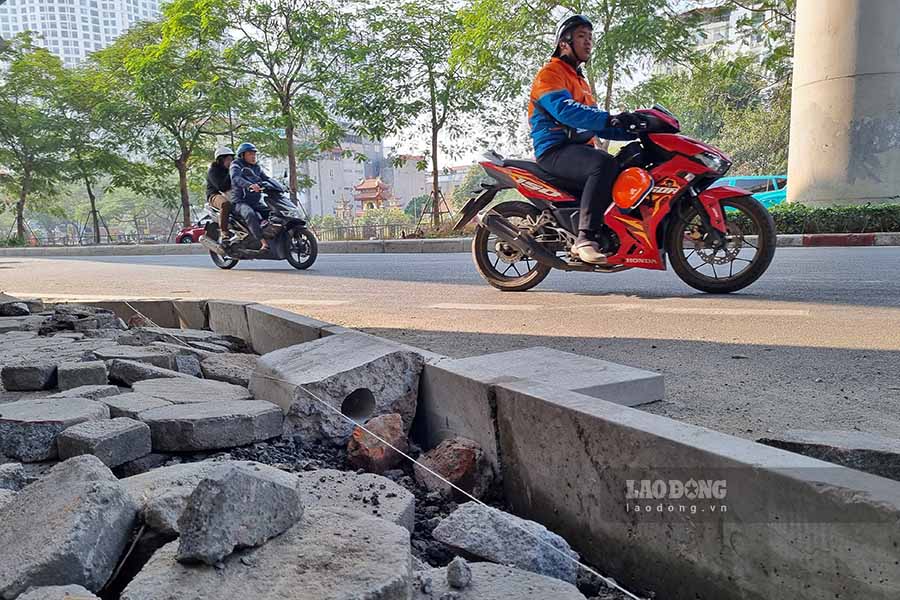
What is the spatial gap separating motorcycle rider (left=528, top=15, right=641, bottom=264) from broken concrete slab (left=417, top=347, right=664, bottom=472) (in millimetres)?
2467

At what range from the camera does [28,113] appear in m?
28.5

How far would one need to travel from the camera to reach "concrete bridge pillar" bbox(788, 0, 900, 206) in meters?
13.1

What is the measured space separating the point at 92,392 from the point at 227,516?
1.77 meters

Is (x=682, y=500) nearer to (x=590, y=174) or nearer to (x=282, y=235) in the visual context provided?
(x=590, y=174)

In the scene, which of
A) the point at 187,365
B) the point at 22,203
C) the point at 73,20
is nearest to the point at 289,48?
the point at 22,203

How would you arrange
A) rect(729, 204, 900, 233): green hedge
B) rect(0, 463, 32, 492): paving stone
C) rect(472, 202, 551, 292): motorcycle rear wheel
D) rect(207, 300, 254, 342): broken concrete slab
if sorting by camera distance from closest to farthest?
rect(0, 463, 32, 492): paving stone, rect(207, 300, 254, 342): broken concrete slab, rect(472, 202, 551, 292): motorcycle rear wheel, rect(729, 204, 900, 233): green hedge

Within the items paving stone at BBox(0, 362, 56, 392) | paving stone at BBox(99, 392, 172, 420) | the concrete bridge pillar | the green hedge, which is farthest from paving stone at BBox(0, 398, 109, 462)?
the concrete bridge pillar

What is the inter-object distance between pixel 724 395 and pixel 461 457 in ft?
3.22

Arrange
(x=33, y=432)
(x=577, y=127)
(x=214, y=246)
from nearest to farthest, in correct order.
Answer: (x=33, y=432) → (x=577, y=127) → (x=214, y=246)

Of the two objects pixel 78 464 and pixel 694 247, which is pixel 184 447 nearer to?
pixel 78 464

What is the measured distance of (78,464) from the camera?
191 cm

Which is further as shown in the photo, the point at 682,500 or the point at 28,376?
the point at 28,376

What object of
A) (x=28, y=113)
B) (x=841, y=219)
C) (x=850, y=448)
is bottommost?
(x=850, y=448)

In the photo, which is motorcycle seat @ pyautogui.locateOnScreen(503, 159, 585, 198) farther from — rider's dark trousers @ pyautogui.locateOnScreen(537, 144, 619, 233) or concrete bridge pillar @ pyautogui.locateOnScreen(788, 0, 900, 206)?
concrete bridge pillar @ pyautogui.locateOnScreen(788, 0, 900, 206)
